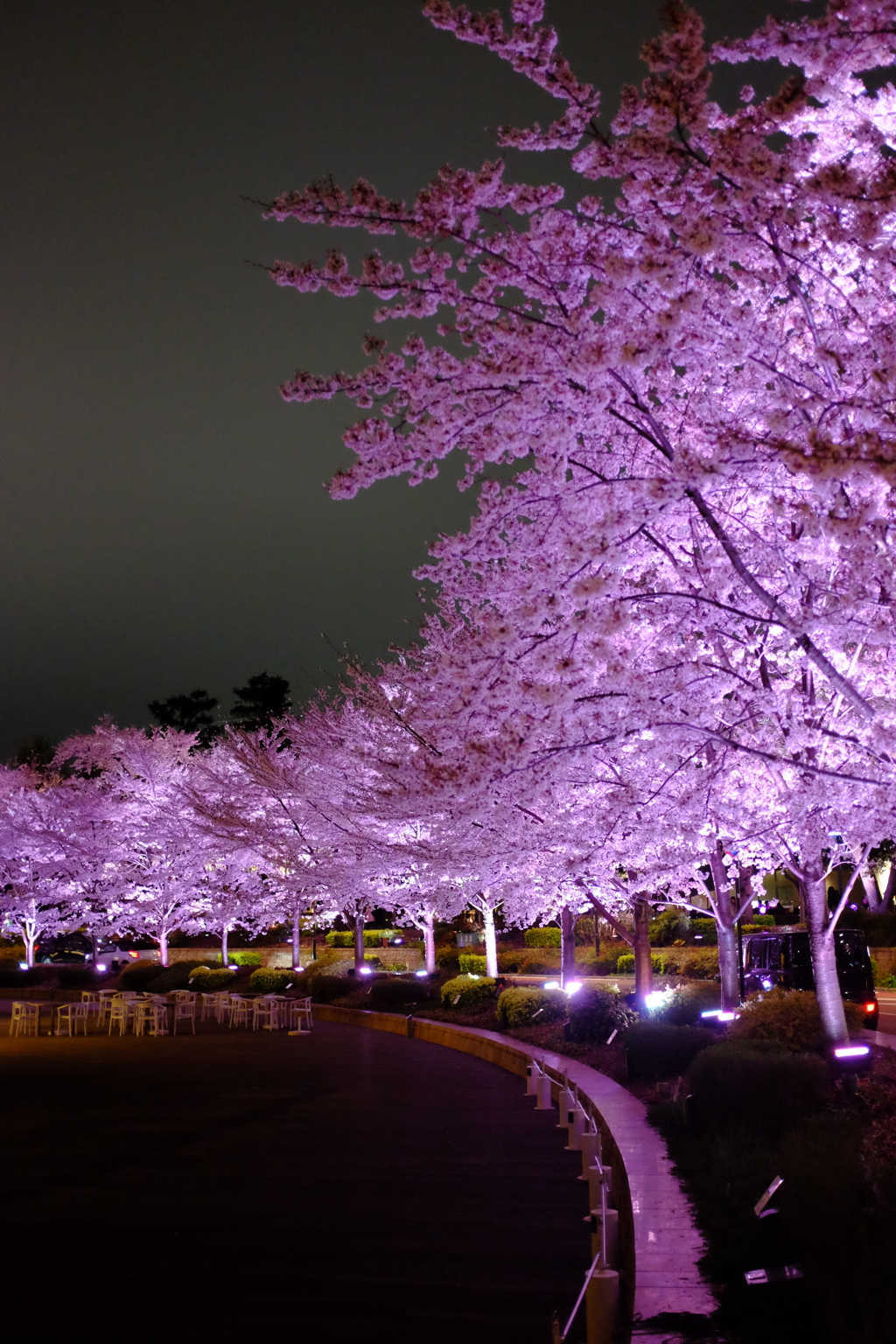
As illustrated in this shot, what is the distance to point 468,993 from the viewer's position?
70.1ft

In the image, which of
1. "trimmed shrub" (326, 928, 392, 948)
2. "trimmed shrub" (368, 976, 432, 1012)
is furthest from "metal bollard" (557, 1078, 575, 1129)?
"trimmed shrub" (326, 928, 392, 948)

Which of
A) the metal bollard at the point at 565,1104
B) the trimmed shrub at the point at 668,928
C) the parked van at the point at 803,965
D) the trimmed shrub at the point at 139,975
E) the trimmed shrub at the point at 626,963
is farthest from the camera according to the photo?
Result: the trimmed shrub at the point at 668,928

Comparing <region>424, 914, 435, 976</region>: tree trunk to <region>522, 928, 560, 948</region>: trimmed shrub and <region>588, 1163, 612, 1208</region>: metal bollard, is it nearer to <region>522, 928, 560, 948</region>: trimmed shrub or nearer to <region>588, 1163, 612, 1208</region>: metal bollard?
<region>522, 928, 560, 948</region>: trimmed shrub

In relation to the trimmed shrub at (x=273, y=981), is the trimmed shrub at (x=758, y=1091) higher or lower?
higher

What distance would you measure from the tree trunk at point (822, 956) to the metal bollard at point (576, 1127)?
7.92ft

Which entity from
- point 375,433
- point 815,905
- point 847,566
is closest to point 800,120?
point 847,566

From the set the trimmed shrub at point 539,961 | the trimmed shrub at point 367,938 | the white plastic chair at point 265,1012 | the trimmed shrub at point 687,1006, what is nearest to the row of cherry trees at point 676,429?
the trimmed shrub at point 687,1006

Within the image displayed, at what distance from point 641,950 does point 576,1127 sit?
574 centimetres

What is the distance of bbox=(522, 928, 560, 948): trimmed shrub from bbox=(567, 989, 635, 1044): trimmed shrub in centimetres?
2147

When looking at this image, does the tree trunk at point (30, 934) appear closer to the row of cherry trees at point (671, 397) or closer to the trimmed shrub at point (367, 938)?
the trimmed shrub at point (367, 938)

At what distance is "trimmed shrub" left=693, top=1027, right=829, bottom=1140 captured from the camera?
7.95 m

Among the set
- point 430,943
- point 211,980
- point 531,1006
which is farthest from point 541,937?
point 531,1006

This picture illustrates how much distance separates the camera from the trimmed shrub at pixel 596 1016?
15.0 metres

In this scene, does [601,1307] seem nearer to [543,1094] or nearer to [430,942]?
[543,1094]
